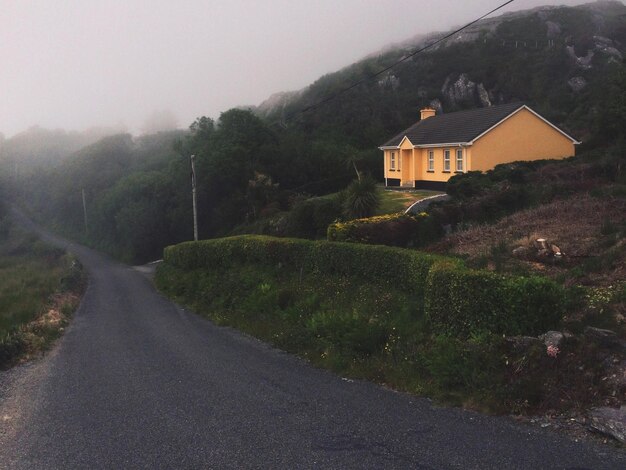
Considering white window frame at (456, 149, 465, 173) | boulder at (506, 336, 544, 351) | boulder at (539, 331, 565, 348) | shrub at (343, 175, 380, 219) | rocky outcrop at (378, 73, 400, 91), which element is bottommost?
boulder at (506, 336, 544, 351)

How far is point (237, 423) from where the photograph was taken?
8344 millimetres

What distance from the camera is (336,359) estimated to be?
38.5 ft

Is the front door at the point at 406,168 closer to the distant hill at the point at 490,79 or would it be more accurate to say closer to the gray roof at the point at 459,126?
the gray roof at the point at 459,126

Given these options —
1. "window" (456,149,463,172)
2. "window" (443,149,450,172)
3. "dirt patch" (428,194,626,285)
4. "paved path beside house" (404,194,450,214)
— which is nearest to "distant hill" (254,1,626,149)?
"window" (443,149,450,172)

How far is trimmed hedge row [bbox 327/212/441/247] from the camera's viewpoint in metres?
20.3

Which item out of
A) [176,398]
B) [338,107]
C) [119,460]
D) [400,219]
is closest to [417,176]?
[400,219]

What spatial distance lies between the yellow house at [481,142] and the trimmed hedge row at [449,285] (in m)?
17.0

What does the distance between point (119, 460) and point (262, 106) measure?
455 feet

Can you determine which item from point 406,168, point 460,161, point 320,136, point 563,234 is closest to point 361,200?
point 460,161

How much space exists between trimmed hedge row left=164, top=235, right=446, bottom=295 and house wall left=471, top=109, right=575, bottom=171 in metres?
15.8

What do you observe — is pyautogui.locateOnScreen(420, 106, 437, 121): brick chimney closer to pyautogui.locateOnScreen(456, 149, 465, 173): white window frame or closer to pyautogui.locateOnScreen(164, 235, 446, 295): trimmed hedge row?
pyautogui.locateOnScreen(456, 149, 465, 173): white window frame

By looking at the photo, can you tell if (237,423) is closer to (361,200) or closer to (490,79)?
(361,200)

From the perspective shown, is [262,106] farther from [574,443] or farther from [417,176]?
[574,443]

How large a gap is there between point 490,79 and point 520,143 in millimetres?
52654
